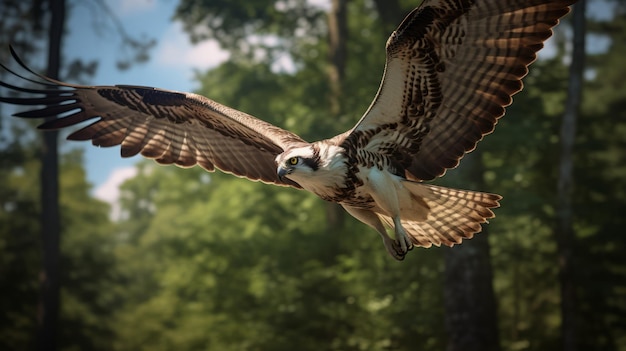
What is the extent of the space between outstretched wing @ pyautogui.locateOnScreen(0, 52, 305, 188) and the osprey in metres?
0.03

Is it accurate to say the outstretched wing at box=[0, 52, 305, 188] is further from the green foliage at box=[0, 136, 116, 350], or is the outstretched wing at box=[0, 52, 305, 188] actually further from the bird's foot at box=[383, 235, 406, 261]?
the green foliage at box=[0, 136, 116, 350]

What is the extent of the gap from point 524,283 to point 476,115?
12348 millimetres

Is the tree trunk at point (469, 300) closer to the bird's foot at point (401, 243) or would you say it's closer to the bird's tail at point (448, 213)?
the bird's tail at point (448, 213)

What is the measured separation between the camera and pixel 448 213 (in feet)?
20.3

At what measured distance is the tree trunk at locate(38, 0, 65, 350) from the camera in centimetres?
1563

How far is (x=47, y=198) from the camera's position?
52.6 ft

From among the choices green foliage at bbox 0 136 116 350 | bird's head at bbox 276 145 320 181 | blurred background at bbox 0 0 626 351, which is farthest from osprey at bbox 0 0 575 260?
green foliage at bbox 0 136 116 350

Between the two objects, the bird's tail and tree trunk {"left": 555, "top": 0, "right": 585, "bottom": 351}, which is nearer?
the bird's tail

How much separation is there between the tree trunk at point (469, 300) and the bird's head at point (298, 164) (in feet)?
26.0

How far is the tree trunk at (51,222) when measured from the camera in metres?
15.6

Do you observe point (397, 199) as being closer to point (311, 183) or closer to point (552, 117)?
point (311, 183)

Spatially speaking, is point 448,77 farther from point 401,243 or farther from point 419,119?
point 401,243

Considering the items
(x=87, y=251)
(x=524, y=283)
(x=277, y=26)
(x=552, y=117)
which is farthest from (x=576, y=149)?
(x=87, y=251)

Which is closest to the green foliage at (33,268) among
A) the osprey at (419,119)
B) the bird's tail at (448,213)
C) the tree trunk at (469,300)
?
the tree trunk at (469,300)
